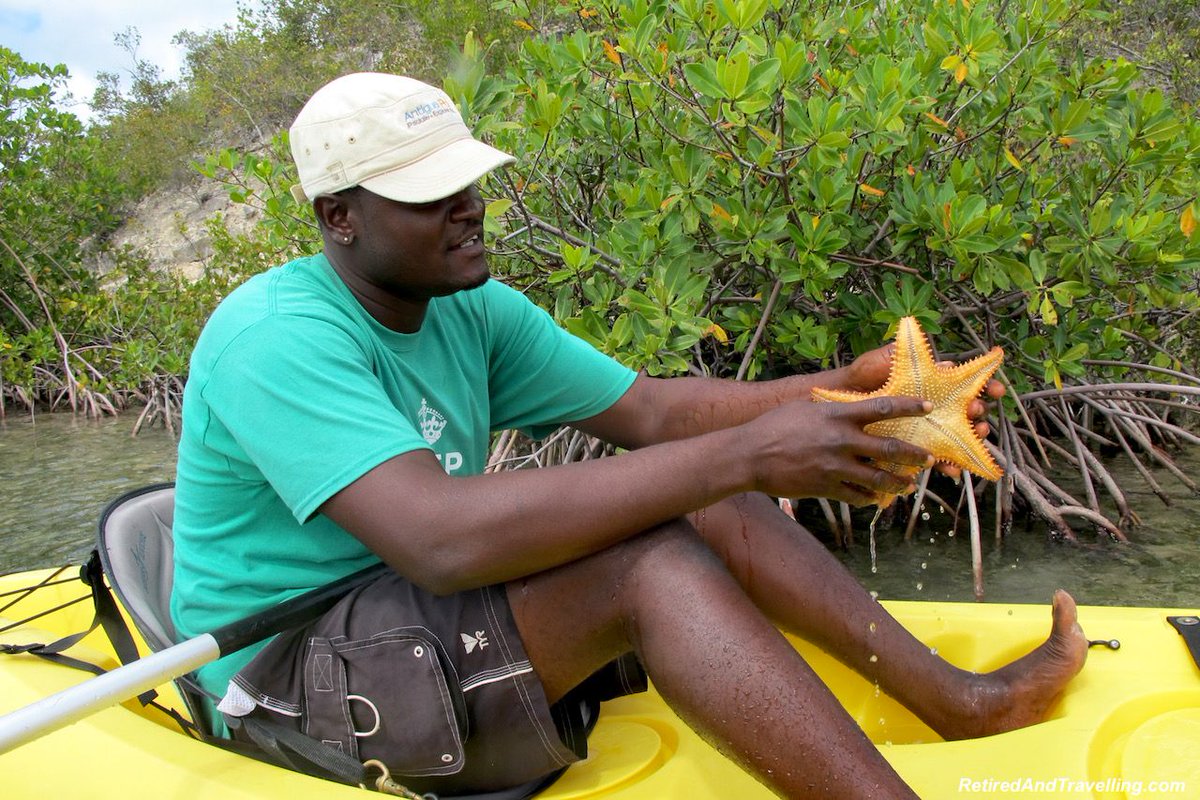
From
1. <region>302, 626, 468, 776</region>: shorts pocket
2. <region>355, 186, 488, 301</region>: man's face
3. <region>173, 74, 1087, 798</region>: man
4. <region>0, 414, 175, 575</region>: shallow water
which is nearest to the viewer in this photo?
<region>173, 74, 1087, 798</region>: man

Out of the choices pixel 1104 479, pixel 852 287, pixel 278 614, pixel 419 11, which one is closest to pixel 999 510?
pixel 1104 479

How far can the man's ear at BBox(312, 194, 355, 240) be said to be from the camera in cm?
169

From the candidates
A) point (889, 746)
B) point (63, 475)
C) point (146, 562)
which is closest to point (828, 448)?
point (889, 746)

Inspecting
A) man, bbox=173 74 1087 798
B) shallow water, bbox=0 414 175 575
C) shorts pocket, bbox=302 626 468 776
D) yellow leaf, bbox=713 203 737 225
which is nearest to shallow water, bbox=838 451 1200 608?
yellow leaf, bbox=713 203 737 225

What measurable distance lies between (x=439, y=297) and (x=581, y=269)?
5.38 feet

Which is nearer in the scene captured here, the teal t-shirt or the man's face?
the teal t-shirt

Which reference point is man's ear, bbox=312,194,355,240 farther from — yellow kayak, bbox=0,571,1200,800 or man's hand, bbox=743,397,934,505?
yellow kayak, bbox=0,571,1200,800

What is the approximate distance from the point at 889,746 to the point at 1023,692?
306 mm

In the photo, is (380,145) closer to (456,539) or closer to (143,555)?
(456,539)

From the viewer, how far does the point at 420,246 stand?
169cm

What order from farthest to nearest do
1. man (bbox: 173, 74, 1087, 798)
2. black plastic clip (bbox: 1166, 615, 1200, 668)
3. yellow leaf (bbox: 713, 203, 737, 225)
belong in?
yellow leaf (bbox: 713, 203, 737, 225) < black plastic clip (bbox: 1166, 615, 1200, 668) < man (bbox: 173, 74, 1087, 798)

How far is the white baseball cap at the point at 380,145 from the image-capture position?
1.63m

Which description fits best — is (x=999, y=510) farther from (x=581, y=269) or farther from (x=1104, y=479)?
(x=581, y=269)

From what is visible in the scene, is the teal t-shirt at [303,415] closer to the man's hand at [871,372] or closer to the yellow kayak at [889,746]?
the yellow kayak at [889,746]
